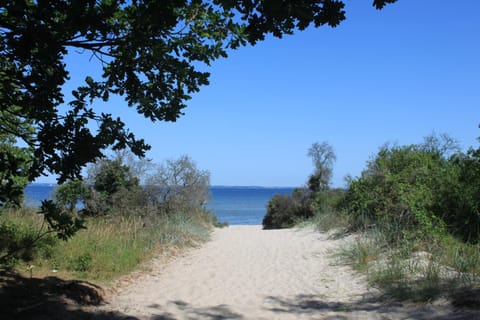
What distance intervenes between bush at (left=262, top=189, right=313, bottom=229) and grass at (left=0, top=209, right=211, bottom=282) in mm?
13105

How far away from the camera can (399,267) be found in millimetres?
8289

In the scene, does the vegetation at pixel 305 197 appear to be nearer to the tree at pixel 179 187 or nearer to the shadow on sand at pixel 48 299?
the tree at pixel 179 187

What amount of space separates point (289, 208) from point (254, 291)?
19631mm

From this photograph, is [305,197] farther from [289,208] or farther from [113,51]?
[113,51]

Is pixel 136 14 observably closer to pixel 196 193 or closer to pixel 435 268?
pixel 435 268

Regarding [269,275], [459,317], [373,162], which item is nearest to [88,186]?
[269,275]

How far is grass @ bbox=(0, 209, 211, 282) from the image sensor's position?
881 centimetres

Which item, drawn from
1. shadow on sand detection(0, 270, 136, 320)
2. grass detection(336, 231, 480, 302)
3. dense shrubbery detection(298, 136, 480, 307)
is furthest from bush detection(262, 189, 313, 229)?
shadow on sand detection(0, 270, 136, 320)

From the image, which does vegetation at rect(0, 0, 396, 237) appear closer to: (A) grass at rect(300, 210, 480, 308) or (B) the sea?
(B) the sea

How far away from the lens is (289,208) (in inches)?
1088

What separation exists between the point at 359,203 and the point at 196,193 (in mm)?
6654

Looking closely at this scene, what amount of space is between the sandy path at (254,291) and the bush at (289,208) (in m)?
13.9

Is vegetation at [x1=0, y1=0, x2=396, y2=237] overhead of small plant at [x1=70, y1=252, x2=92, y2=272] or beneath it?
overhead

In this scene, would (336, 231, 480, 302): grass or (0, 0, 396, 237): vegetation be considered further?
(336, 231, 480, 302): grass
